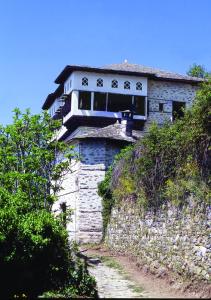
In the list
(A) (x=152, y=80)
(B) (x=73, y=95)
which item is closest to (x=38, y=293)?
(B) (x=73, y=95)

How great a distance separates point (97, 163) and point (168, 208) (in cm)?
1042

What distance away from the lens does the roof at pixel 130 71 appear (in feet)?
102

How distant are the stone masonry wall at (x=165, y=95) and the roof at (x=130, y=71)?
0.54 metres

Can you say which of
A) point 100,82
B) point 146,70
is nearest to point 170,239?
point 100,82

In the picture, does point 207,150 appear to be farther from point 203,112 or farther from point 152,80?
point 152,80

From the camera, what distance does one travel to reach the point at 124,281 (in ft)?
40.3

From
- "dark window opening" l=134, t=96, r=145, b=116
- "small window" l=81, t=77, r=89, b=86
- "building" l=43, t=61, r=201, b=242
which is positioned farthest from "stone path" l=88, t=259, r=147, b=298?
"small window" l=81, t=77, r=89, b=86

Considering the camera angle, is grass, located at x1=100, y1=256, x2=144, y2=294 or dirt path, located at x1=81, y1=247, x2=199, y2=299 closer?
dirt path, located at x1=81, y1=247, x2=199, y2=299

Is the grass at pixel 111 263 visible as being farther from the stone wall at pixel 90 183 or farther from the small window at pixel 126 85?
the small window at pixel 126 85

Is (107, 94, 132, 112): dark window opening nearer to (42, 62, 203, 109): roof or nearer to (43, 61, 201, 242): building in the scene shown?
(43, 61, 201, 242): building

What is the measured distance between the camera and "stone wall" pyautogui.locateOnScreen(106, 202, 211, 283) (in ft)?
34.2

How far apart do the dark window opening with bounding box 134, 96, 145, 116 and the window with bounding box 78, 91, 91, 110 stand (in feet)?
10.2

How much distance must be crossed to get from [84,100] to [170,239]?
1975 cm

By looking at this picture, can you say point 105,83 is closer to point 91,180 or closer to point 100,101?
point 100,101
